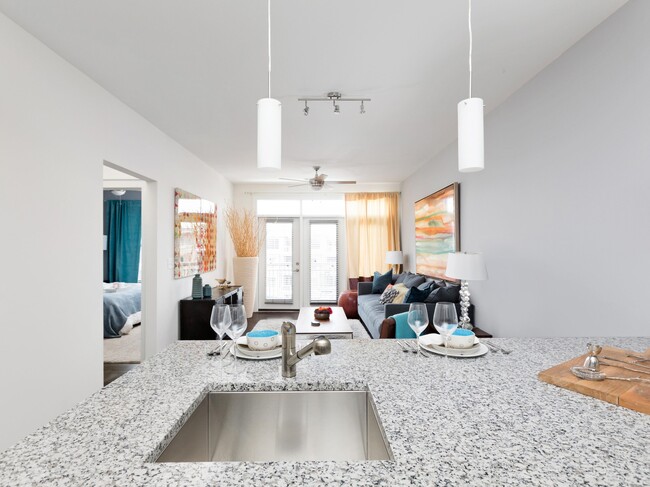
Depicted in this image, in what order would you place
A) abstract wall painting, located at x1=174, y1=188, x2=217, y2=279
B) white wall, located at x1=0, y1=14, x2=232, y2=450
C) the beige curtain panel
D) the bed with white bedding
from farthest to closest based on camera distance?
the beige curtain panel < the bed with white bedding < abstract wall painting, located at x1=174, y1=188, x2=217, y2=279 < white wall, located at x1=0, y1=14, x2=232, y2=450

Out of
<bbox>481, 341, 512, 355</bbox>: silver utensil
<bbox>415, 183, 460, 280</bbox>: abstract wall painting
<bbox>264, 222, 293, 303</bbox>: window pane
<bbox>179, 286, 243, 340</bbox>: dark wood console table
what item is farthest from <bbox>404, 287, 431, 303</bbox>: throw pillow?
<bbox>264, 222, 293, 303</bbox>: window pane

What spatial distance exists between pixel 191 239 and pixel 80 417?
3974mm

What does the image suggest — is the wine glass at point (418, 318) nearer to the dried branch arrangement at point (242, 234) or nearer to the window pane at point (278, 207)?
the dried branch arrangement at point (242, 234)

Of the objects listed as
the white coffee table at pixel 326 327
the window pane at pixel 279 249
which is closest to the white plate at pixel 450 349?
the white coffee table at pixel 326 327

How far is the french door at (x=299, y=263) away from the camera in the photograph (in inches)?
284

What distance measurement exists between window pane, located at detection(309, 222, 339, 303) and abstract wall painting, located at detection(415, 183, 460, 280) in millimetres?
1906

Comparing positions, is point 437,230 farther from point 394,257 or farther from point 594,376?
point 594,376

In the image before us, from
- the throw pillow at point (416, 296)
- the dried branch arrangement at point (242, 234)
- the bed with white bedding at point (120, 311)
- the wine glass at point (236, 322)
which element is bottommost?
the bed with white bedding at point (120, 311)

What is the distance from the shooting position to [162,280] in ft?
12.8

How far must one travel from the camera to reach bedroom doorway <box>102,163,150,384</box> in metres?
3.80

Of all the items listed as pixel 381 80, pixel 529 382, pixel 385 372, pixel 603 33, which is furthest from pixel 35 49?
pixel 603 33

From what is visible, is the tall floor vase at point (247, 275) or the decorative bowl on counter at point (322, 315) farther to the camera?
the tall floor vase at point (247, 275)

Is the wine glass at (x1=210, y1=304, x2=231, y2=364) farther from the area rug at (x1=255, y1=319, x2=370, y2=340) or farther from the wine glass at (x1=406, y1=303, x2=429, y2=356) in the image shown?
the area rug at (x1=255, y1=319, x2=370, y2=340)

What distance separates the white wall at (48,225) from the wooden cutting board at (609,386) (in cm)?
249
